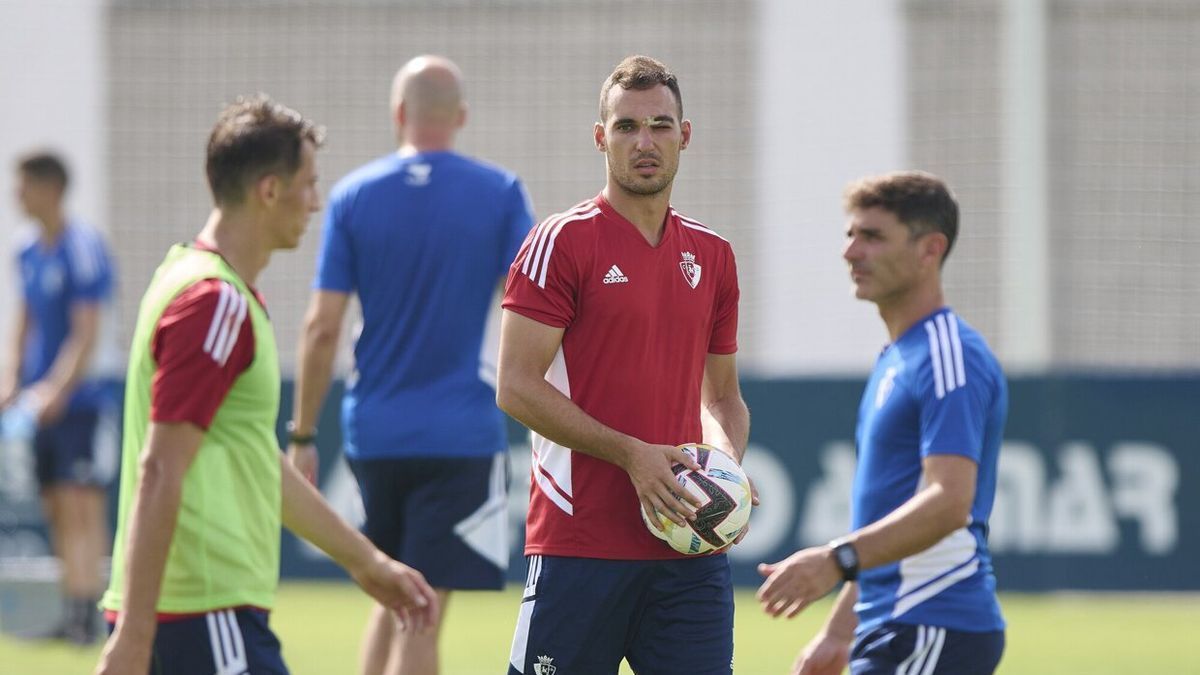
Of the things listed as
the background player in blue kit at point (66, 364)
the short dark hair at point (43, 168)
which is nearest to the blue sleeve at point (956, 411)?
the background player in blue kit at point (66, 364)

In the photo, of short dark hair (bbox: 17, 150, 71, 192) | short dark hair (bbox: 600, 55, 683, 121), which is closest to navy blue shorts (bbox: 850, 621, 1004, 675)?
short dark hair (bbox: 600, 55, 683, 121)

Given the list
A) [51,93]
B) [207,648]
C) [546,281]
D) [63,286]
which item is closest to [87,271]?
[63,286]

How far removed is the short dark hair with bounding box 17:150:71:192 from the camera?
9.95m

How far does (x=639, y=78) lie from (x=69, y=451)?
641cm

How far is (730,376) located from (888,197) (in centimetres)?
72

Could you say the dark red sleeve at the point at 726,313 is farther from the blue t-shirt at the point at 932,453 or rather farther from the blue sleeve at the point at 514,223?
the blue sleeve at the point at 514,223

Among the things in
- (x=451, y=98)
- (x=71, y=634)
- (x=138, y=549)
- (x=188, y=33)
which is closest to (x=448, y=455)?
(x=451, y=98)

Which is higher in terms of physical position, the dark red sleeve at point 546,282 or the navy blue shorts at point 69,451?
the dark red sleeve at point 546,282

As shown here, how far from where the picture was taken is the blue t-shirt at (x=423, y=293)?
670 centimetres

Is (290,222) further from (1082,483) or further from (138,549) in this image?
(1082,483)

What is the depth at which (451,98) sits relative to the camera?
6.99 metres

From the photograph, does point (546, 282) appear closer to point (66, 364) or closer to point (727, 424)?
point (727, 424)

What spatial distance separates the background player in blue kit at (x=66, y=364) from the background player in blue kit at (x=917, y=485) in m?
6.04

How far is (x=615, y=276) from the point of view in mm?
4652
